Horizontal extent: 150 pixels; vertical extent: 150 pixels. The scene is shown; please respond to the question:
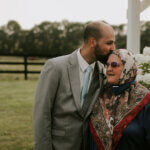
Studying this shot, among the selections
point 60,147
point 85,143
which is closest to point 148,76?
point 85,143

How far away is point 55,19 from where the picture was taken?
57.3 metres

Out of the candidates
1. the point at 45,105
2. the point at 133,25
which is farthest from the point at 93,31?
the point at 133,25

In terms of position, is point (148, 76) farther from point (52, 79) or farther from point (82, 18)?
point (82, 18)

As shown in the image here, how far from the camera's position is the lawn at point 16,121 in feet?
16.8

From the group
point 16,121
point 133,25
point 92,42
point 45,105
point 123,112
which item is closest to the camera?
point 123,112

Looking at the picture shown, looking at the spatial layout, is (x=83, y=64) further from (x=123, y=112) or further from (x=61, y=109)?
(x=123, y=112)

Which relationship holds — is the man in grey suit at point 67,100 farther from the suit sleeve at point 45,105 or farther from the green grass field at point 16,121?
the green grass field at point 16,121

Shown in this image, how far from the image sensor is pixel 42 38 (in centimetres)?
5341

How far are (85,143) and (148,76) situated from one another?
884 millimetres

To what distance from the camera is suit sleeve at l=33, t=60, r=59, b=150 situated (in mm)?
2439

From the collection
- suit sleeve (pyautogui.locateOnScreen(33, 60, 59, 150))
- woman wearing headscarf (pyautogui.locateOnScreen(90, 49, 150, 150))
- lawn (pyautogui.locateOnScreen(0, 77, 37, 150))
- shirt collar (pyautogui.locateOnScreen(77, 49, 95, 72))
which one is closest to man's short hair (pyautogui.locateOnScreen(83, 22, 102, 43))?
shirt collar (pyautogui.locateOnScreen(77, 49, 95, 72))

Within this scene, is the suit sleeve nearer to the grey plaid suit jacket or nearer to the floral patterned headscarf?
the grey plaid suit jacket

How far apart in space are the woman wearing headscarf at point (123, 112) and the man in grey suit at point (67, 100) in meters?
0.20

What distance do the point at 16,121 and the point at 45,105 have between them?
4.44 meters
